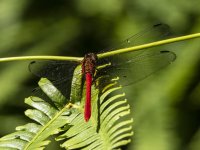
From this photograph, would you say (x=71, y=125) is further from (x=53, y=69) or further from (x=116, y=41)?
(x=116, y=41)

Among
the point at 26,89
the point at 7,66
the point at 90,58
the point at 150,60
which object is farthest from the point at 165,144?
the point at 7,66

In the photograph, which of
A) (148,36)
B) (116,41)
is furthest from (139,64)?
(116,41)

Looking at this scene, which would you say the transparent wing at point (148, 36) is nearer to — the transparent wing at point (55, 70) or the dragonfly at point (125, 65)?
the dragonfly at point (125, 65)

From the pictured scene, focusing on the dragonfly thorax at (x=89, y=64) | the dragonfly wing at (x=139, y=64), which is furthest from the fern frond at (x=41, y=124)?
the dragonfly wing at (x=139, y=64)

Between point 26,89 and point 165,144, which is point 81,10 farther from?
point 165,144

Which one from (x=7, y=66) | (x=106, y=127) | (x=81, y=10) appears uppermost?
(x=81, y=10)

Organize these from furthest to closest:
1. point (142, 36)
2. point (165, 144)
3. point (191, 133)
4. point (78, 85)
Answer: point (191, 133), point (165, 144), point (142, 36), point (78, 85)
